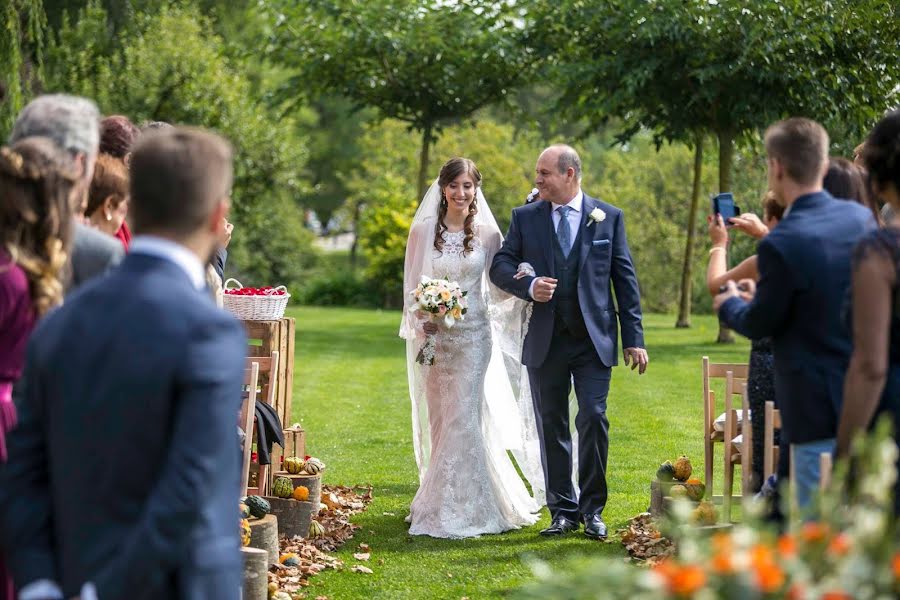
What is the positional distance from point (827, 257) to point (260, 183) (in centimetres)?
2971

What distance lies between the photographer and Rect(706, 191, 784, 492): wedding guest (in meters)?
5.00

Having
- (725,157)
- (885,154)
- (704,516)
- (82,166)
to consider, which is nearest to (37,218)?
(82,166)

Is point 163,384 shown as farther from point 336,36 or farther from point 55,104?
point 336,36

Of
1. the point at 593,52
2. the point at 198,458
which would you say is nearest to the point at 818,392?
the point at 198,458

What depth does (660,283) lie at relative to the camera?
33.1 meters

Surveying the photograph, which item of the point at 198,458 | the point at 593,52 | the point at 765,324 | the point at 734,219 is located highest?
the point at 593,52

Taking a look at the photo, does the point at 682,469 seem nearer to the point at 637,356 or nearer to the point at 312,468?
the point at 637,356

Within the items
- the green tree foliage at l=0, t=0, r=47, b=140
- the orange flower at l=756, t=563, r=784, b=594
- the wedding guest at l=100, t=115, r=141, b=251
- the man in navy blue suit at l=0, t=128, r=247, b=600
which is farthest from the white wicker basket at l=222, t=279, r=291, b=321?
the green tree foliage at l=0, t=0, r=47, b=140

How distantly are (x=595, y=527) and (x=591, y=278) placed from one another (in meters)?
1.56

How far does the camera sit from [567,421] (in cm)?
791

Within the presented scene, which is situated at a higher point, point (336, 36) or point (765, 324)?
point (336, 36)

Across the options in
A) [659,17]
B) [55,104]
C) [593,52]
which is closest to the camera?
[55,104]

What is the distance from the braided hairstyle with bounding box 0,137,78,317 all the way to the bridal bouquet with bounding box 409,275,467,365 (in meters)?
4.45

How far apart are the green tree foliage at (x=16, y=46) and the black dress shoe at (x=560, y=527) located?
352 inches
